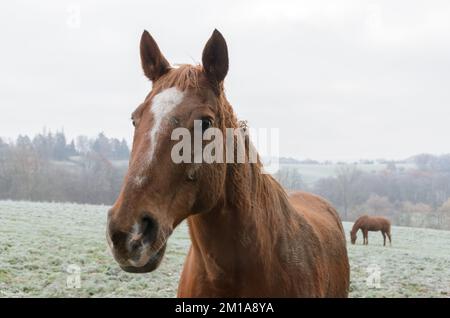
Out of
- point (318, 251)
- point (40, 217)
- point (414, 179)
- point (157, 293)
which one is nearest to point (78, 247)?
point (157, 293)

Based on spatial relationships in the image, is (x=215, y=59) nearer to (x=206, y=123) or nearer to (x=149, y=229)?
(x=206, y=123)

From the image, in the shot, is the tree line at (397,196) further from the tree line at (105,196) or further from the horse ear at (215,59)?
the horse ear at (215,59)

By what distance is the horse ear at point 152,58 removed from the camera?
2777 mm

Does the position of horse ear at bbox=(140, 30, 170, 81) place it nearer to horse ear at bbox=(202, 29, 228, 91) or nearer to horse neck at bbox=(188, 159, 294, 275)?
horse ear at bbox=(202, 29, 228, 91)

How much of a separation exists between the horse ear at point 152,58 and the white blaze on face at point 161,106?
13.8 inches

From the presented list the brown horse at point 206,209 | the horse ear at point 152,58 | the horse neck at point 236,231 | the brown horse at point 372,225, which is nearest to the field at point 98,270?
the brown horse at point 372,225

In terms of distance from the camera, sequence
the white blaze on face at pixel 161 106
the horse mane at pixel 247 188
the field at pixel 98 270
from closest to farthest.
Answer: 1. the white blaze on face at pixel 161 106
2. the horse mane at pixel 247 188
3. the field at pixel 98 270

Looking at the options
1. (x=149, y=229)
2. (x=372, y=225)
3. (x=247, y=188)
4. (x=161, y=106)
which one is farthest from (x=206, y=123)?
(x=372, y=225)

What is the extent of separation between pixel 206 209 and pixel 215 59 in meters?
0.98

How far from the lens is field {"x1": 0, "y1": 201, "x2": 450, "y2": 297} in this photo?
9701 millimetres

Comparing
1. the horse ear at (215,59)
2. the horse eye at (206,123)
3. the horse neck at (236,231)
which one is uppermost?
the horse ear at (215,59)

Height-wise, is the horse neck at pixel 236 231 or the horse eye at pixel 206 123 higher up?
the horse eye at pixel 206 123

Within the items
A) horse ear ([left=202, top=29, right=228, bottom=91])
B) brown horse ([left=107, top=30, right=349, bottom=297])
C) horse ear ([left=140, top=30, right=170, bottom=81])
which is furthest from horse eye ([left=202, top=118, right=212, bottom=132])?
horse ear ([left=140, top=30, right=170, bottom=81])
